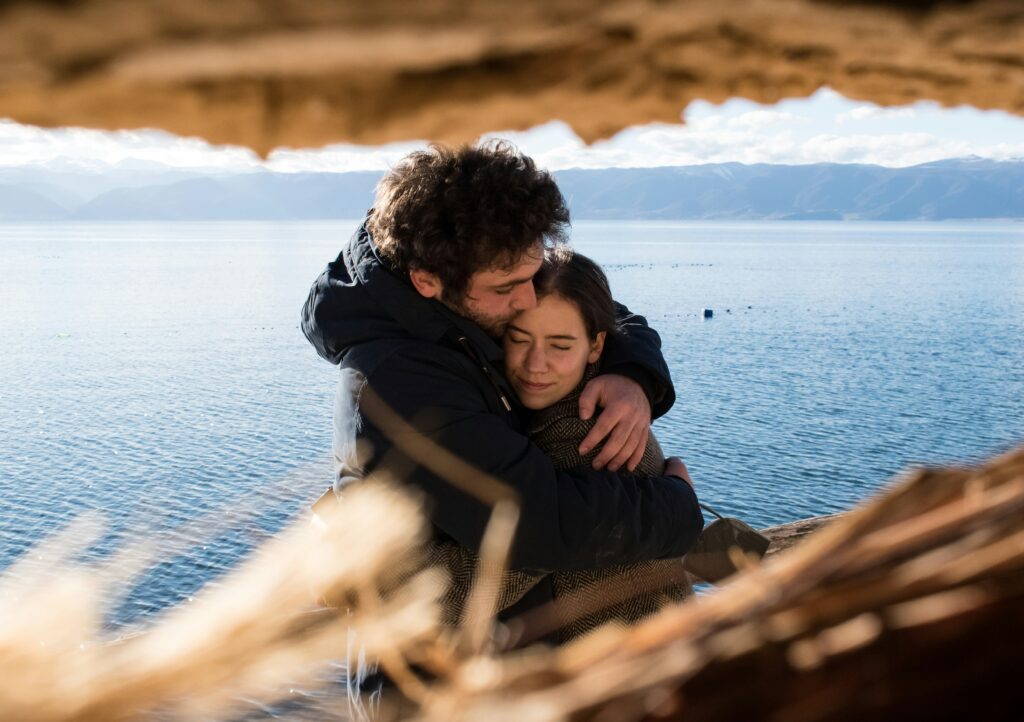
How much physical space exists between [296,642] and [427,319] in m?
1.83

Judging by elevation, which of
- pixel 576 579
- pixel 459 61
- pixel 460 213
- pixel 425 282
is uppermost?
pixel 459 61

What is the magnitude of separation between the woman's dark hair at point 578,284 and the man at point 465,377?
126 millimetres

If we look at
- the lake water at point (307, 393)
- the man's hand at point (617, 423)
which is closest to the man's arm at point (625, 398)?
the man's hand at point (617, 423)

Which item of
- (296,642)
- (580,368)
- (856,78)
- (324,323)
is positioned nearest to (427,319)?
(324,323)

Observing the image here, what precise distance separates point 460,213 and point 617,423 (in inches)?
27.5

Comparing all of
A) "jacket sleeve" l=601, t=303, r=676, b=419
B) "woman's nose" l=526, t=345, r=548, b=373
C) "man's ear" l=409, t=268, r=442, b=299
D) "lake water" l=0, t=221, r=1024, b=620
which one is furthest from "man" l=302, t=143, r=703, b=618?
"lake water" l=0, t=221, r=1024, b=620

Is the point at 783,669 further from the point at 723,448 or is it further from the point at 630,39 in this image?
the point at 723,448

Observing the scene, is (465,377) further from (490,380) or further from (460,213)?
(460,213)

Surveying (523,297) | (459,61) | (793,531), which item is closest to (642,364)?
(523,297)

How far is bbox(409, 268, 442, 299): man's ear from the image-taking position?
2258 mm

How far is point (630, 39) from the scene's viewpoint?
554 mm

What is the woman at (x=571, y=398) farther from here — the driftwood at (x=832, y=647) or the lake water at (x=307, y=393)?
the driftwood at (x=832, y=647)

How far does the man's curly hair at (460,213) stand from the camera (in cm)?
221

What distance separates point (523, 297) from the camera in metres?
2.39
